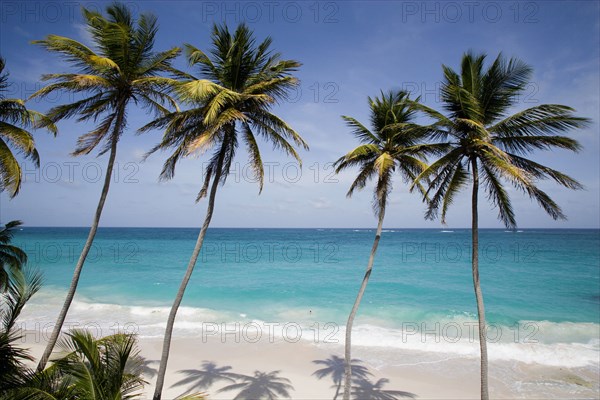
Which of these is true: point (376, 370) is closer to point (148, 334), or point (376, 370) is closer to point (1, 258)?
point (148, 334)

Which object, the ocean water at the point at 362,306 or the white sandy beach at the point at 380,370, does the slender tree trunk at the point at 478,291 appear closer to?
the white sandy beach at the point at 380,370

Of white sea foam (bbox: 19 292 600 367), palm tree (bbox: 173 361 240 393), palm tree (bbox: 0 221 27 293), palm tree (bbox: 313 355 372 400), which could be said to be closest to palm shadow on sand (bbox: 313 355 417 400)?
palm tree (bbox: 313 355 372 400)

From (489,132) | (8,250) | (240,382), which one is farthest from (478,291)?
(8,250)

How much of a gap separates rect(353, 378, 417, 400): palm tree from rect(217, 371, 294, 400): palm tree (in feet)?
7.79

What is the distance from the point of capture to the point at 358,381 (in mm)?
12242

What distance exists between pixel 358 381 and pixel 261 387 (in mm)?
3647

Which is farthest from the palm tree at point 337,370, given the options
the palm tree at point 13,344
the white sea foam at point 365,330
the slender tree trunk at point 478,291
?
the palm tree at point 13,344

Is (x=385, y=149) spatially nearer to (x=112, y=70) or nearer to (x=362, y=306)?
(x=112, y=70)

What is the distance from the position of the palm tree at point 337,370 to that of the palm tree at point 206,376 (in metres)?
3.40

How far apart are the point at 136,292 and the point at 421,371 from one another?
25.3 metres

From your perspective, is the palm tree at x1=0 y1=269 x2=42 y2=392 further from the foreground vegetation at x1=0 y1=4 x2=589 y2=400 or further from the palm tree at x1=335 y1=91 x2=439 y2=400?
the palm tree at x1=335 y1=91 x2=439 y2=400

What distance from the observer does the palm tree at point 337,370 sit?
12374 mm

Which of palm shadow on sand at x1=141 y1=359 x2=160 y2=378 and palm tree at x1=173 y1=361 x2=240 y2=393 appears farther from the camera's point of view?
palm shadow on sand at x1=141 y1=359 x2=160 y2=378

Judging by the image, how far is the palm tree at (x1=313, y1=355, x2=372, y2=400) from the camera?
1237 cm
